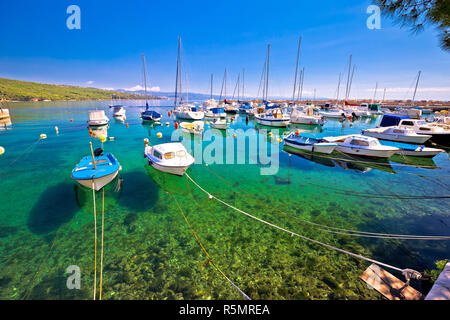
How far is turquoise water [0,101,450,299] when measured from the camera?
7.12 meters

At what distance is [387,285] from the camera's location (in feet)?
21.4

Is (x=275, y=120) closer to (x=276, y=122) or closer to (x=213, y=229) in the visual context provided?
(x=276, y=122)

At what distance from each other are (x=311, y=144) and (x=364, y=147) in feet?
18.4

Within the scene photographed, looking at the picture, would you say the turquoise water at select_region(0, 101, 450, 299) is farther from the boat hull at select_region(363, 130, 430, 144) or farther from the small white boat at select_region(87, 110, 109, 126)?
the small white boat at select_region(87, 110, 109, 126)

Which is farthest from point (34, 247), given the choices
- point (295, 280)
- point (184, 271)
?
point (295, 280)

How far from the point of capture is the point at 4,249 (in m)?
8.52

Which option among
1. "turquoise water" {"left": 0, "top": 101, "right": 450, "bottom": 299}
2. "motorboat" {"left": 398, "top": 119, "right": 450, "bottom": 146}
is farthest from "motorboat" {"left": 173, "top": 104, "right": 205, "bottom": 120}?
"motorboat" {"left": 398, "top": 119, "right": 450, "bottom": 146}

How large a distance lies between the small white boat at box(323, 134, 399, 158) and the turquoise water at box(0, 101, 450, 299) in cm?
274

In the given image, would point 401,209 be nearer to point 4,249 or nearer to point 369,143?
point 369,143

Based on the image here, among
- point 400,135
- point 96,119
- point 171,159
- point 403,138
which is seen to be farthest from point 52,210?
point 403,138

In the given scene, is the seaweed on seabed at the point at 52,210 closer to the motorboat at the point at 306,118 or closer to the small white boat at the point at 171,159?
the small white boat at the point at 171,159

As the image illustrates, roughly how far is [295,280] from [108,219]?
10.9 m

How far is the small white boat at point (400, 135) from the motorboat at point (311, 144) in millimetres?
12728

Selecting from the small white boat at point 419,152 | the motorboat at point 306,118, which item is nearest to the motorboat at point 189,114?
the motorboat at point 306,118
